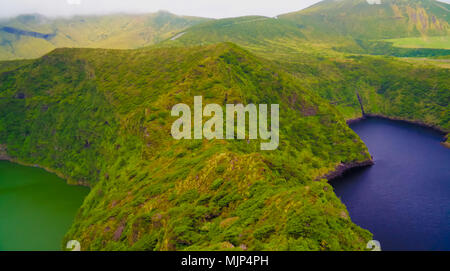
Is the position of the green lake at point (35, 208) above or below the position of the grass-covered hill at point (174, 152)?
below

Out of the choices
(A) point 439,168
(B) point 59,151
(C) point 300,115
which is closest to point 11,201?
(B) point 59,151

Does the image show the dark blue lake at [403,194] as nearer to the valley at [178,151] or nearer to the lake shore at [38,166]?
the valley at [178,151]

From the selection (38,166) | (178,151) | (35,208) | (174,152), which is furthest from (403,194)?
(38,166)

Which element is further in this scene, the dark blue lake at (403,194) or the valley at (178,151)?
the dark blue lake at (403,194)

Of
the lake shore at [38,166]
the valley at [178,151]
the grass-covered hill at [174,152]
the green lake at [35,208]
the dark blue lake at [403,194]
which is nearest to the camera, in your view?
the grass-covered hill at [174,152]

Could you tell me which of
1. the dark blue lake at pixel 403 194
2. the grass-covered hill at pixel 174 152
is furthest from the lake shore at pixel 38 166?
the dark blue lake at pixel 403 194

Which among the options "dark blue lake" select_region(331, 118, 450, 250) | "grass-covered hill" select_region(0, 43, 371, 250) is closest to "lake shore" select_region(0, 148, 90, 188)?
"grass-covered hill" select_region(0, 43, 371, 250)

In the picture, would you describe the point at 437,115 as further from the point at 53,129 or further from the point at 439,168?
the point at 53,129

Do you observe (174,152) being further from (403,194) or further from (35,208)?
(403,194)
